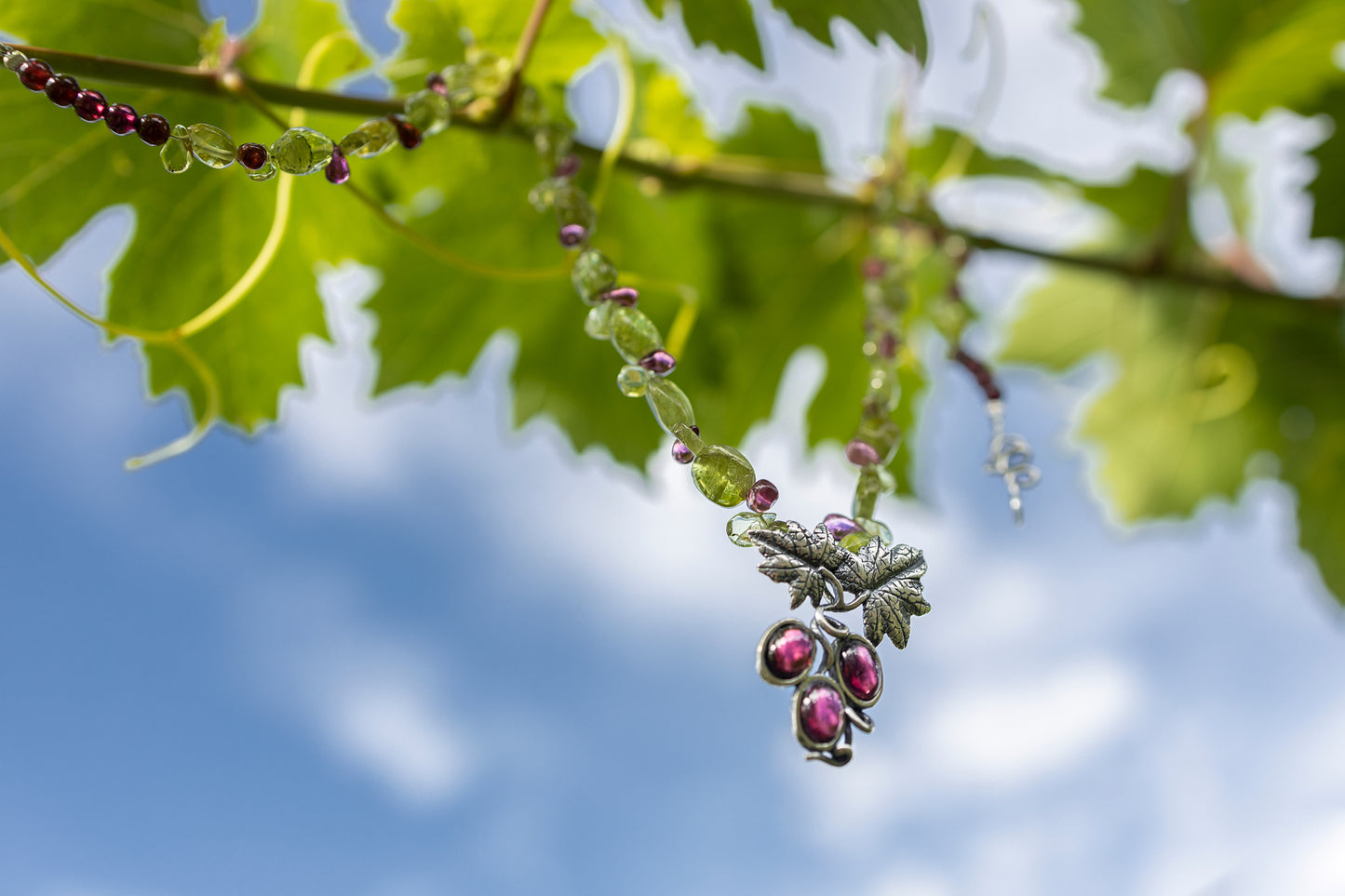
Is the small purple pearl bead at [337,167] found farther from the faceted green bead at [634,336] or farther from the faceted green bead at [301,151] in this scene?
the faceted green bead at [634,336]

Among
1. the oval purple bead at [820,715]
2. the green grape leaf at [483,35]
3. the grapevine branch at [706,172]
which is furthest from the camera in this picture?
the green grape leaf at [483,35]

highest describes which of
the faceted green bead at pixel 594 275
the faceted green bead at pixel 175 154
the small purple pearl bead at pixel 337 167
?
the faceted green bead at pixel 594 275

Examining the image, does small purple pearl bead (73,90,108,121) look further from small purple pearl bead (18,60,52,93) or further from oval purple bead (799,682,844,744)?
oval purple bead (799,682,844,744)

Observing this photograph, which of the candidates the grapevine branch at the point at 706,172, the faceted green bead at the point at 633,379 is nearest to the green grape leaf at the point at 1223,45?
the grapevine branch at the point at 706,172

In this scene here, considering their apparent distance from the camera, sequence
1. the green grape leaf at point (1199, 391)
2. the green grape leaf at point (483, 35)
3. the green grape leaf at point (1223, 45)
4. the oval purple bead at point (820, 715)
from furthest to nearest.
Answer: the green grape leaf at point (1199, 391), the green grape leaf at point (1223, 45), the green grape leaf at point (483, 35), the oval purple bead at point (820, 715)

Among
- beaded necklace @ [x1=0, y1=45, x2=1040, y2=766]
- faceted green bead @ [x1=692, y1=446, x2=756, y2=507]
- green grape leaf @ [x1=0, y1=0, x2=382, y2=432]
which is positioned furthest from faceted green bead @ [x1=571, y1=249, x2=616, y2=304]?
green grape leaf @ [x1=0, y1=0, x2=382, y2=432]

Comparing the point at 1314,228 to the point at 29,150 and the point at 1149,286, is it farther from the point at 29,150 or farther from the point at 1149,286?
the point at 29,150

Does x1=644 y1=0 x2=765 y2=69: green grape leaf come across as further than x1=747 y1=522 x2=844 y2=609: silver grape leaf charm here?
Yes
